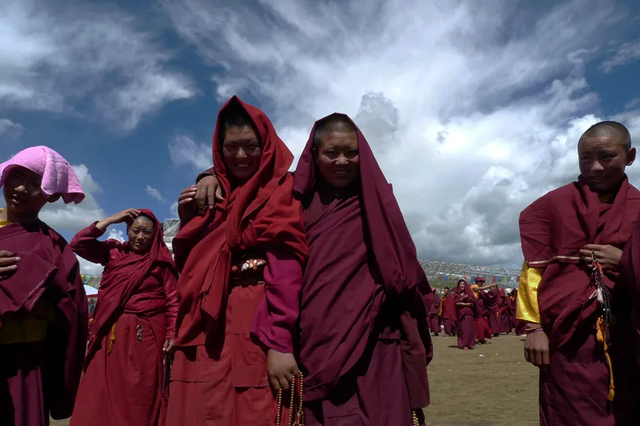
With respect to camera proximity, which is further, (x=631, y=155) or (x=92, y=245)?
(x=92, y=245)

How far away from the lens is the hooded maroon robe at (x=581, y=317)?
2.52 meters

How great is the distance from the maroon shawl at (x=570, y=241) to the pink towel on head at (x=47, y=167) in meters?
2.68

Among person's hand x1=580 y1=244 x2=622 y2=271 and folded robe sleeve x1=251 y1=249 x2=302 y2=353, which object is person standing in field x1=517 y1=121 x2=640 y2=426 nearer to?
person's hand x1=580 y1=244 x2=622 y2=271

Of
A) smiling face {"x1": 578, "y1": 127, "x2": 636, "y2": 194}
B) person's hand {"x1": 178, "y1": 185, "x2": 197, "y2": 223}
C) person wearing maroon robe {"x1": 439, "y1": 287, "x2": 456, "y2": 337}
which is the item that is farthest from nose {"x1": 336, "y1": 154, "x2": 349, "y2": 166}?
person wearing maroon robe {"x1": 439, "y1": 287, "x2": 456, "y2": 337}

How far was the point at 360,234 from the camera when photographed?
233 cm

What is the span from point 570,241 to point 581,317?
42 centimetres

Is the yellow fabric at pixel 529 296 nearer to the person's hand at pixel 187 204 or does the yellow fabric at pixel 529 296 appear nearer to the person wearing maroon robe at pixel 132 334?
the person's hand at pixel 187 204

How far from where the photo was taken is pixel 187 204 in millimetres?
2363

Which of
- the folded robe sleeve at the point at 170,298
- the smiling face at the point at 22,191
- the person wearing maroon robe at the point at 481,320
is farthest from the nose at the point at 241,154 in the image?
the person wearing maroon robe at the point at 481,320

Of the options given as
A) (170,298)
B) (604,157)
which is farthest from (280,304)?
(170,298)

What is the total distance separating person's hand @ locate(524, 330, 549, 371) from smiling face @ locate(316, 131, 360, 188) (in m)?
1.43

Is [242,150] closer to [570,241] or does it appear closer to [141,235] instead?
[570,241]

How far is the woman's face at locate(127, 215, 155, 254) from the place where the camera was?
4.67 m

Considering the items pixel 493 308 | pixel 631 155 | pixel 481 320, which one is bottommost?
pixel 481 320
